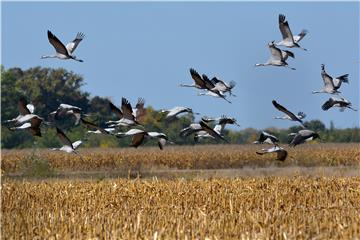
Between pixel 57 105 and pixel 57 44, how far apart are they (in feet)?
217

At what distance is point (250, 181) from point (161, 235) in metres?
9.20

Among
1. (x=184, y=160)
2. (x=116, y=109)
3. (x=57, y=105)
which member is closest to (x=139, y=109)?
(x=116, y=109)

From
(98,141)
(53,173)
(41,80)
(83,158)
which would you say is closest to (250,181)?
(53,173)

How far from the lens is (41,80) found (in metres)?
87.2

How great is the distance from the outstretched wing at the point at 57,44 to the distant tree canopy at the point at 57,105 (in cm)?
4606

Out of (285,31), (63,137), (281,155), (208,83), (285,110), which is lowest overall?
(281,155)

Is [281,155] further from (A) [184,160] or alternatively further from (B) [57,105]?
(B) [57,105]

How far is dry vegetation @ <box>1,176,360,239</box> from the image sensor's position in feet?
43.2

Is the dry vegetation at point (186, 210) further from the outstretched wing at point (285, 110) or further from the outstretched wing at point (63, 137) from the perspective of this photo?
the outstretched wing at point (285, 110)

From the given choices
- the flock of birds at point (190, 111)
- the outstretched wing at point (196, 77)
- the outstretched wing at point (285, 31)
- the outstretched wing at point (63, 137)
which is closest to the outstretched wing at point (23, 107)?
the flock of birds at point (190, 111)

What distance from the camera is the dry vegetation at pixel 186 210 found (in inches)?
518

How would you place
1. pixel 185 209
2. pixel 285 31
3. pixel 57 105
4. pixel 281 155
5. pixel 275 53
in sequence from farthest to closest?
pixel 57 105 → pixel 281 155 → pixel 275 53 → pixel 285 31 → pixel 185 209

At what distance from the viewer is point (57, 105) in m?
84.7

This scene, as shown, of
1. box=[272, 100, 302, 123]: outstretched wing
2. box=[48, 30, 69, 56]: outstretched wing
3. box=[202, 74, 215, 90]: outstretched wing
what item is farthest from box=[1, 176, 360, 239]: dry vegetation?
box=[48, 30, 69, 56]: outstretched wing
